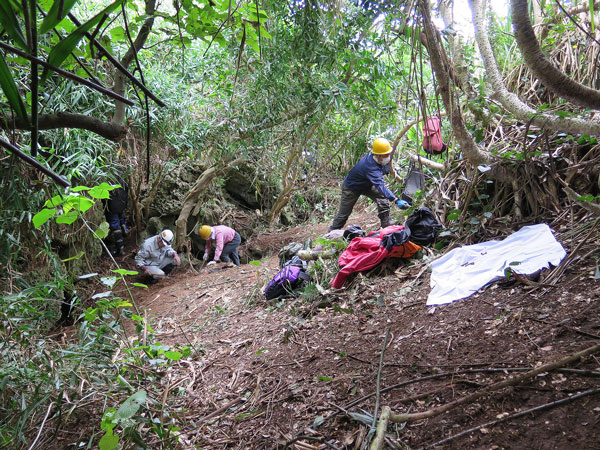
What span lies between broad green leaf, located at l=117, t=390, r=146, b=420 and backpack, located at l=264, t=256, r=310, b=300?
2646mm

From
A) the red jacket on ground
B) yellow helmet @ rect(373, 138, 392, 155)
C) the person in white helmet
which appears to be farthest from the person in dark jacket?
the red jacket on ground

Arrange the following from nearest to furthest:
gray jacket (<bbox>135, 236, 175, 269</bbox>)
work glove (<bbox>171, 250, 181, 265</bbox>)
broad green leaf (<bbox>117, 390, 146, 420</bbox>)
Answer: broad green leaf (<bbox>117, 390, 146, 420</bbox>) < gray jacket (<bbox>135, 236, 175, 269</bbox>) < work glove (<bbox>171, 250, 181, 265</bbox>)

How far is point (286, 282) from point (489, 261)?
2.07 metres

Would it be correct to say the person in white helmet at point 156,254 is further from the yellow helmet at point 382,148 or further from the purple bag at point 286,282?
the yellow helmet at point 382,148

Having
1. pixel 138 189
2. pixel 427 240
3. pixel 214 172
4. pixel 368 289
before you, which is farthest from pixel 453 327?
pixel 138 189

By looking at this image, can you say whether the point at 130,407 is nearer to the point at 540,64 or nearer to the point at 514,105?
the point at 540,64

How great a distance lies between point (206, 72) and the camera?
19.3ft

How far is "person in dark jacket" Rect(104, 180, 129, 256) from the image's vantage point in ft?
25.1

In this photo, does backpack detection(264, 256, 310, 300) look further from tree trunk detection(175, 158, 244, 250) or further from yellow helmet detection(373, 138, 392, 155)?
tree trunk detection(175, 158, 244, 250)

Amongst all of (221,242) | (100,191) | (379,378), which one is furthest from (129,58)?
(221,242)

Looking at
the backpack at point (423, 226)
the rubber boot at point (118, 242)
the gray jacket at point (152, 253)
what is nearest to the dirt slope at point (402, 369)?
the backpack at point (423, 226)

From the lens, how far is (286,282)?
13.9 ft

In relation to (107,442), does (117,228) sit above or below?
above

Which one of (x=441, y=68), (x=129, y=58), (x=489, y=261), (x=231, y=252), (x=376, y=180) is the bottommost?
(x=231, y=252)
